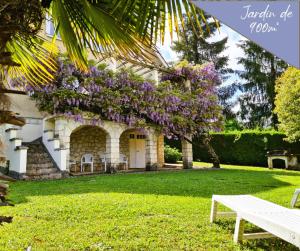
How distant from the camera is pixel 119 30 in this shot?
2.79 metres

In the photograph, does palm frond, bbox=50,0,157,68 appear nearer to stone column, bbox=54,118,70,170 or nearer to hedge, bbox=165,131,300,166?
stone column, bbox=54,118,70,170

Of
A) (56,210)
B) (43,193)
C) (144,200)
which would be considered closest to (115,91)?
(43,193)

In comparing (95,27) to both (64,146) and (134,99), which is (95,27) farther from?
(134,99)

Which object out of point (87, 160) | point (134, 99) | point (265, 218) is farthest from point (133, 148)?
point (265, 218)

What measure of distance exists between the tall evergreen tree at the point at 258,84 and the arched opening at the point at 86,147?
20.2 meters

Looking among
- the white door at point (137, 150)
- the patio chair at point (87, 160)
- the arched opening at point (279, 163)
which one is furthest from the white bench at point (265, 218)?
the arched opening at point (279, 163)

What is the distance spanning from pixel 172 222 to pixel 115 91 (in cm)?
981

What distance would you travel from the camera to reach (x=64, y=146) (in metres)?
12.7

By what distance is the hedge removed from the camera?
20844 mm

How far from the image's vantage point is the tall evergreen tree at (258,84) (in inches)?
1229

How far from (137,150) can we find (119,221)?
12608 mm

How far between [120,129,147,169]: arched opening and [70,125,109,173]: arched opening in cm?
149

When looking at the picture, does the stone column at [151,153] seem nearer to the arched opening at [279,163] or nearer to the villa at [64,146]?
the villa at [64,146]

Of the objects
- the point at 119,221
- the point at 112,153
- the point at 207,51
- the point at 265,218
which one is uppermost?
the point at 207,51
